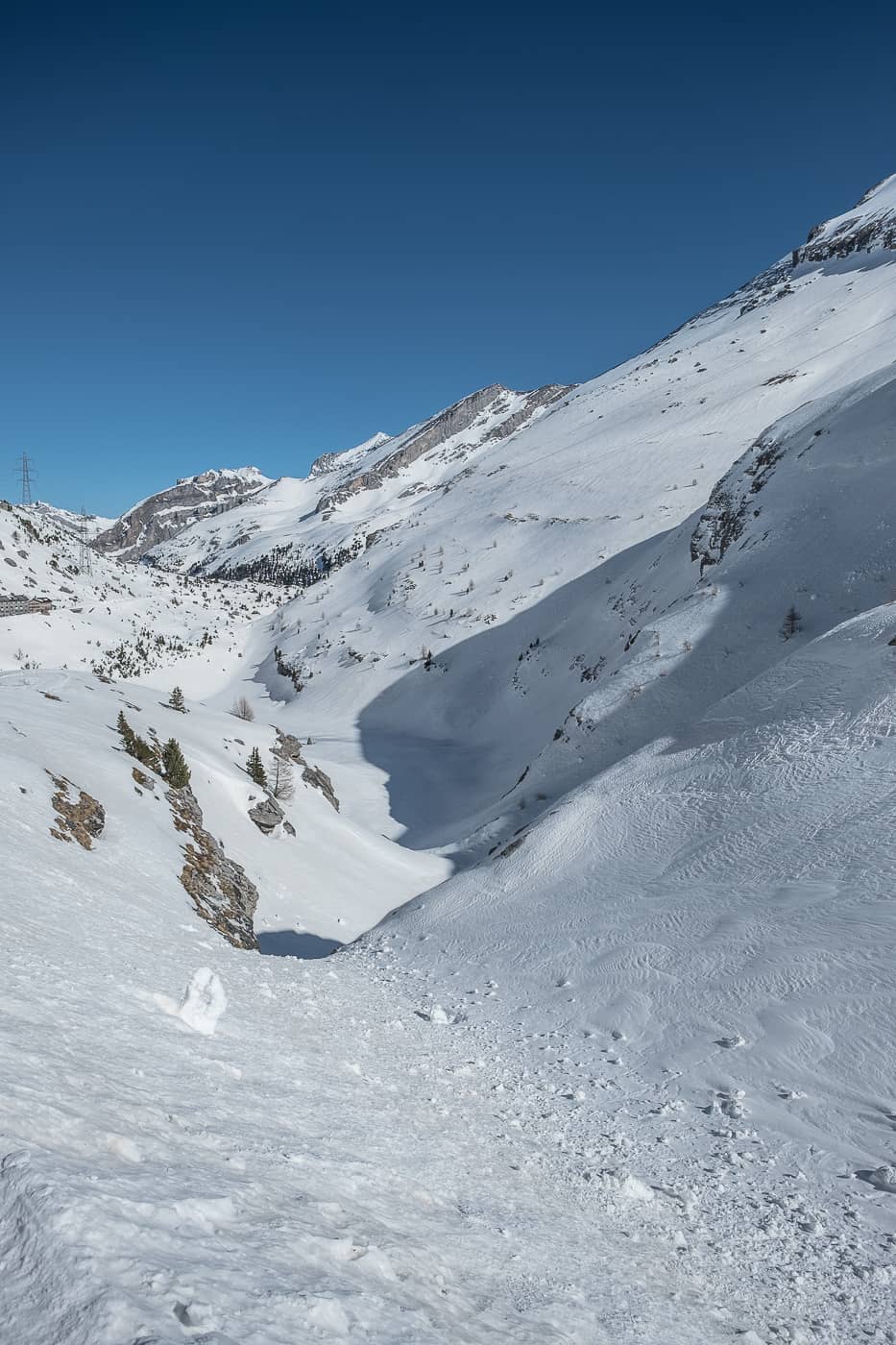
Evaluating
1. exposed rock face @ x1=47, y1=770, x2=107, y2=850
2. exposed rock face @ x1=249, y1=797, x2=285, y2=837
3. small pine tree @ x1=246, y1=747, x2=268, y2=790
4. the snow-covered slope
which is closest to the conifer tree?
exposed rock face @ x1=249, y1=797, x2=285, y2=837

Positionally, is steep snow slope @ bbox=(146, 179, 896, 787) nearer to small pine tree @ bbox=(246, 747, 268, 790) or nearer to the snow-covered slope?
the snow-covered slope

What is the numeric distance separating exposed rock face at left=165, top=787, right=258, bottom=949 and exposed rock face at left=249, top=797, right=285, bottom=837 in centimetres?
258

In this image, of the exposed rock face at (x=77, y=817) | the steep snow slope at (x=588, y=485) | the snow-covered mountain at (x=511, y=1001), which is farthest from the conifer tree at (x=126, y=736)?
the steep snow slope at (x=588, y=485)

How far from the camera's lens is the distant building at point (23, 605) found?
55906 mm

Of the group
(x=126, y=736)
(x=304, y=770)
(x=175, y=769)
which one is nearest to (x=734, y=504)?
(x=304, y=770)

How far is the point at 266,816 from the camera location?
23.6 meters

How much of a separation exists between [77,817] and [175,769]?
6.40m

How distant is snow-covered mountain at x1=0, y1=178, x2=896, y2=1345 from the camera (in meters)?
3.96

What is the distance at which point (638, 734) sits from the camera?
82.5 feet

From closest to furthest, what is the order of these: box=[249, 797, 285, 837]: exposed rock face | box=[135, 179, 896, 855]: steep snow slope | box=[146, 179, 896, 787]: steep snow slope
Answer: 1. box=[249, 797, 285, 837]: exposed rock face
2. box=[135, 179, 896, 855]: steep snow slope
3. box=[146, 179, 896, 787]: steep snow slope

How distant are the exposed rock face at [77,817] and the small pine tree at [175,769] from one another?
4662mm

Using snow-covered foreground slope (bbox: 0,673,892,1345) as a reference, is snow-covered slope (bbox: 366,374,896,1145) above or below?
below

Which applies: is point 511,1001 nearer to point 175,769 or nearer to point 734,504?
point 175,769

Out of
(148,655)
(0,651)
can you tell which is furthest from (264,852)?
(148,655)
